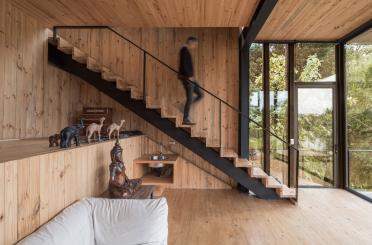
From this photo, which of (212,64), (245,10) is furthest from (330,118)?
(245,10)

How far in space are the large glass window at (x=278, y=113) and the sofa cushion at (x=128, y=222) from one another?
3.91 meters

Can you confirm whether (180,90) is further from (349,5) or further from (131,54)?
(349,5)

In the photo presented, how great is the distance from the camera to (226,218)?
12.4 ft

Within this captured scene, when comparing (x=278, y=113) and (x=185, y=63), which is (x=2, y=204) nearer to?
(x=185, y=63)

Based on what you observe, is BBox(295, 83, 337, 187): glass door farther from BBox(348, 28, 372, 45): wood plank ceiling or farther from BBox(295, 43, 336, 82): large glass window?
BBox(348, 28, 372, 45): wood plank ceiling

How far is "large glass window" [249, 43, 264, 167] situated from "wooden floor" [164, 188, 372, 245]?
106 centimetres

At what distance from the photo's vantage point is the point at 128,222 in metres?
2.15

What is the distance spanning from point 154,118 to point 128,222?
8.29ft

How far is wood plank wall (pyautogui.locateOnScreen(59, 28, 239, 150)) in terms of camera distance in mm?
5500

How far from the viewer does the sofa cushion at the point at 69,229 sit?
5.16 ft

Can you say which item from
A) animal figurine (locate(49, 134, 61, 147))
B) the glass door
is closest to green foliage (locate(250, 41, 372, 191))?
the glass door

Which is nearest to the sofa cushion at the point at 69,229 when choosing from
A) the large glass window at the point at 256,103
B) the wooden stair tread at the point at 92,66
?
the wooden stair tread at the point at 92,66

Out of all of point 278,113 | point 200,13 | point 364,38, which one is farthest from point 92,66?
point 364,38

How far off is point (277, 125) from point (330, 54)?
6.32 ft
